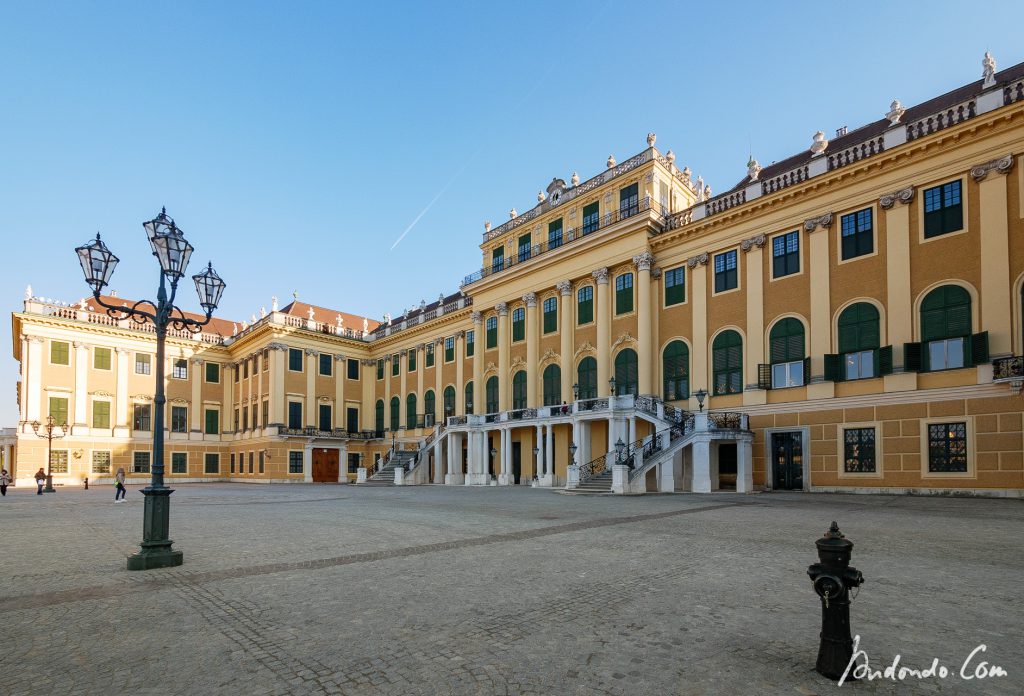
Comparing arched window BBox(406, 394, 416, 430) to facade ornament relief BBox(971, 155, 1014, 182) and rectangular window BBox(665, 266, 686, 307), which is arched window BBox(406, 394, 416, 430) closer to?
rectangular window BBox(665, 266, 686, 307)

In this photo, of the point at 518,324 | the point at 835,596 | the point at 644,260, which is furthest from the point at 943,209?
the point at 835,596

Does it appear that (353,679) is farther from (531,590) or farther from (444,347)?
(444,347)

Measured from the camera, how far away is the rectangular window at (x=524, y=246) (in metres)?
42.4

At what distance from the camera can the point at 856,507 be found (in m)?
17.7

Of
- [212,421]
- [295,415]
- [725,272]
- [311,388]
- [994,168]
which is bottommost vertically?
[212,421]

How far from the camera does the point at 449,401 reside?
159ft

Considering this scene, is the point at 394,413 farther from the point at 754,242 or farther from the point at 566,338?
the point at 754,242

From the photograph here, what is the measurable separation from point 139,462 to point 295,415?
14.2m

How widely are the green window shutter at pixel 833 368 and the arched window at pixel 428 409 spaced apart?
3177cm

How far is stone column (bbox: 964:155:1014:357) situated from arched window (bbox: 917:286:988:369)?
53cm

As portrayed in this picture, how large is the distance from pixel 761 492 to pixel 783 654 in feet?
75.2

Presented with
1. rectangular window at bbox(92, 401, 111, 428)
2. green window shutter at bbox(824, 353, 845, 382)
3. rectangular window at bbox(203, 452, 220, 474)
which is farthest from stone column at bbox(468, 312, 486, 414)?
rectangular window at bbox(92, 401, 111, 428)

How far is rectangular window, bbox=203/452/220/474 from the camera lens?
57719 millimetres

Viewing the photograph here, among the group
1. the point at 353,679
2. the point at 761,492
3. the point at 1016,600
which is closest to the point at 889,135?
the point at 761,492
